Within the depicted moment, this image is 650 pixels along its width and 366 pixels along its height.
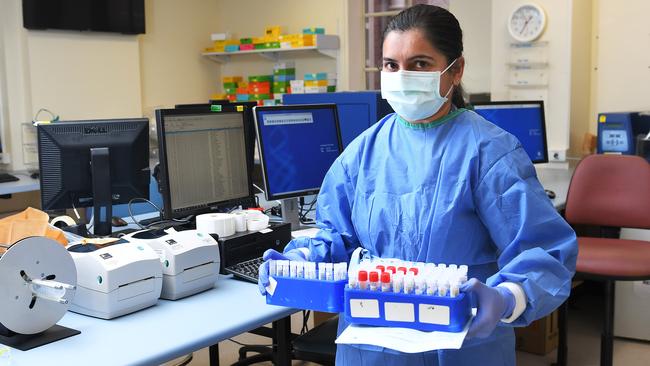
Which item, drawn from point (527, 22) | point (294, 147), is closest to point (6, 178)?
point (294, 147)

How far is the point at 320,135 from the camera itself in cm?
275

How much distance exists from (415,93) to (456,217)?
0.30 m

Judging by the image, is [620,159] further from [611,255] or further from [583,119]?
[583,119]

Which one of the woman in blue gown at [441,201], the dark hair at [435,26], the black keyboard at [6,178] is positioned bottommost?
the black keyboard at [6,178]

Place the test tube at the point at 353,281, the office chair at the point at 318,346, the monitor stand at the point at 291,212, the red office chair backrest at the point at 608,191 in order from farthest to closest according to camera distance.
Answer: the red office chair backrest at the point at 608,191
the monitor stand at the point at 291,212
the office chair at the point at 318,346
the test tube at the point at 353,281

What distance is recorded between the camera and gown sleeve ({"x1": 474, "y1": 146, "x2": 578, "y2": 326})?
4.18 feet

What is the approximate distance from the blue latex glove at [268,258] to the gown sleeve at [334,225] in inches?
1.2

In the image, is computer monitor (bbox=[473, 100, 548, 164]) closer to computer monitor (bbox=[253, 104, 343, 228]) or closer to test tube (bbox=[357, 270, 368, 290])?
computer monitor (bbox=[253, 104, 343, 228])

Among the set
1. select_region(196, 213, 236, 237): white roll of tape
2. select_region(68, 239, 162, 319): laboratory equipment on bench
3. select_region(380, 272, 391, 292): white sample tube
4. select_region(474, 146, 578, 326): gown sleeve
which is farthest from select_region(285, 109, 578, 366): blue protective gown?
select_region(196, 213, 236, 237): white roll of tape

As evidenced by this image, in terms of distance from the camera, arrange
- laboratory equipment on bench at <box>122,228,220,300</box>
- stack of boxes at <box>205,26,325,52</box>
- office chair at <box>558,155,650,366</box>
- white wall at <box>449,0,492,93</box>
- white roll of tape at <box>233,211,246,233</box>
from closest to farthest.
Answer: laboratory equipment on bench at <box>122,228,220,300</box>, white roll of tape at <box>233,211,246,233</box>, office chair at <box>558,155,650,366</box>, white wall at <box>449,0,492,93</box>, stack of boxes at <box>205,26,325,52</box>

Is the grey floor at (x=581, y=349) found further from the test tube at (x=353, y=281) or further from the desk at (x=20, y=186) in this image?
the test tube at (x=353, y=281)

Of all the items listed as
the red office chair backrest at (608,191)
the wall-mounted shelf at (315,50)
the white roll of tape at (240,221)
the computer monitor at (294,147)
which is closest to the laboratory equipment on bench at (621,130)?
the red office chair backrest at (608,191)

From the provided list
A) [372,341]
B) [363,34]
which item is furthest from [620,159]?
[363,34]

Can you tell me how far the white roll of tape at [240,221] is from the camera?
221 centimetres
